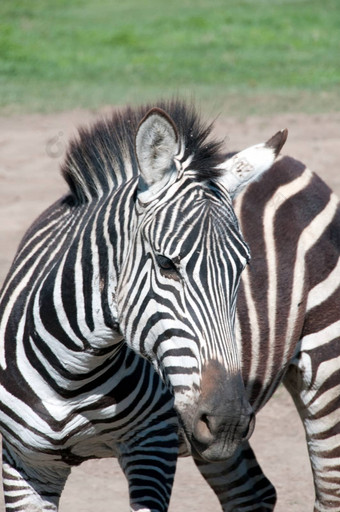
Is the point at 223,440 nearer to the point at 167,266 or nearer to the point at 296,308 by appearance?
the point at 167,266

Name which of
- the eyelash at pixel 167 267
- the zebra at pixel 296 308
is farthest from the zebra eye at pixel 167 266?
the zebra at pixel 296 308

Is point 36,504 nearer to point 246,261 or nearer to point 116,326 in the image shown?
→ point 116,326

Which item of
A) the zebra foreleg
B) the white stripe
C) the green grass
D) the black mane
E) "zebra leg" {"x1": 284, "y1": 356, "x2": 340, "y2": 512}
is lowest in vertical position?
the zebra foreleg

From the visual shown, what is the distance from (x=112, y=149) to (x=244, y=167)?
534 millimetres

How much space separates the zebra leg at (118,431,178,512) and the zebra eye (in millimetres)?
881

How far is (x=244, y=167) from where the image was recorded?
334 centimetres

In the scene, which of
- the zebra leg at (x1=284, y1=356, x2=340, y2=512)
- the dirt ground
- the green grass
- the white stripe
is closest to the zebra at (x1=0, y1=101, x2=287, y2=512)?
the dirt ground

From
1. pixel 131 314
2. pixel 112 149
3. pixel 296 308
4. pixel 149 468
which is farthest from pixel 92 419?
pixel 296 308

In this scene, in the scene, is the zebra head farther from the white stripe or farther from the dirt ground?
the white stripe

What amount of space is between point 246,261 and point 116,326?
1.76 feet

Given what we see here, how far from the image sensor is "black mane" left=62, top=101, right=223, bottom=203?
10.8 feet

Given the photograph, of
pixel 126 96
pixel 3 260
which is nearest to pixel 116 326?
pixel 3 260

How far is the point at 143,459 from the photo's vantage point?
3557mm

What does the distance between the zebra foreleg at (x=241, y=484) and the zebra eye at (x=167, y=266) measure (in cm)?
183
